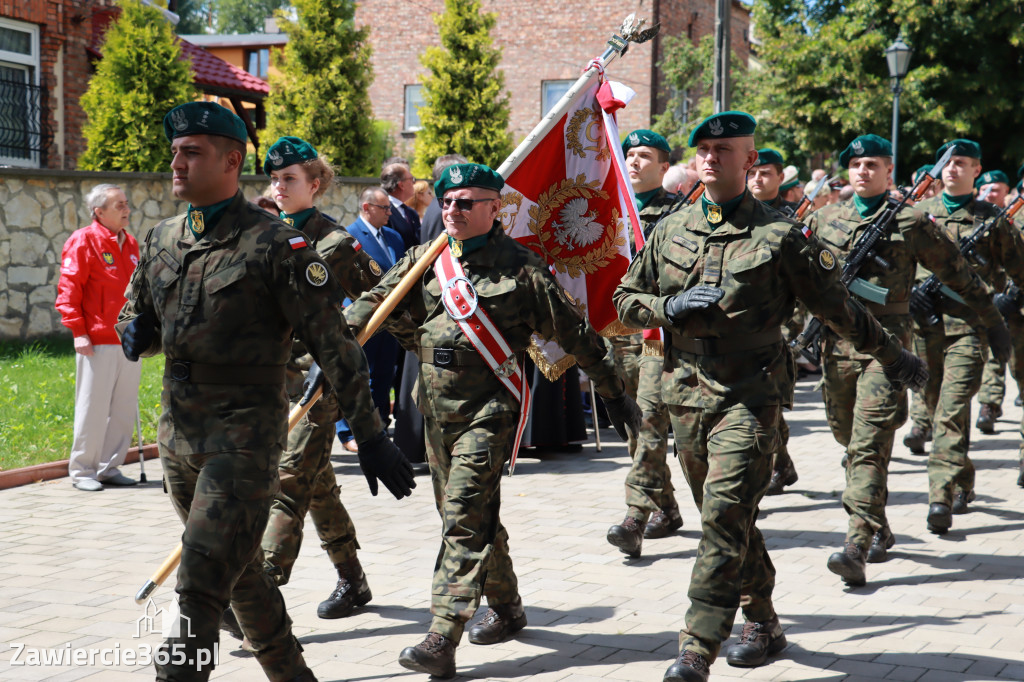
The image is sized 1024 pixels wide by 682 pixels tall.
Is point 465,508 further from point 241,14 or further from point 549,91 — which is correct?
point 241,14

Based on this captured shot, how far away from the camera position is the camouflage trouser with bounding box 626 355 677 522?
693 cm

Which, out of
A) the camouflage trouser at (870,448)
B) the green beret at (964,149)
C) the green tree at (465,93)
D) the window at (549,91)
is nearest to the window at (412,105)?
the window at (549,91)

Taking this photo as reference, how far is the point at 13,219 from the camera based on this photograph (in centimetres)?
1371

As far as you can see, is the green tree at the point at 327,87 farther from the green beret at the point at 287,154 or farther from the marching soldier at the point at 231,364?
the marching soldier at the point at 231,364

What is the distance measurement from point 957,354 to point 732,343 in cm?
426

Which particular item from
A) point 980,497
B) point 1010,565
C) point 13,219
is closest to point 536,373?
point 980,497

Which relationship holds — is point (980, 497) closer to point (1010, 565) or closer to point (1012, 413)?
point (1010, 565)

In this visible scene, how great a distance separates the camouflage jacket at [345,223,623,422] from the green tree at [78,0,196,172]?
1195 cm

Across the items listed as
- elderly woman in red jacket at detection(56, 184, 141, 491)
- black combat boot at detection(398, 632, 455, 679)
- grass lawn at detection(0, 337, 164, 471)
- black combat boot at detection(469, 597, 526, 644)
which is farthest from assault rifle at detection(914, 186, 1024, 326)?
grass lawn at detection(0, 337, 164, 471)

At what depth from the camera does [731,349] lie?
4.71 meters

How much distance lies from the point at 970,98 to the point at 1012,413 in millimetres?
15646

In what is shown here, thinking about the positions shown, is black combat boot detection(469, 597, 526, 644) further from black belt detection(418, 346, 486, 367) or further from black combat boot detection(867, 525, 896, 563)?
black combat boot detection(867, 525, 896, 563)

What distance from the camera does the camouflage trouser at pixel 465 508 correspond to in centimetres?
473

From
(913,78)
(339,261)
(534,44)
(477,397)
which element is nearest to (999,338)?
(477,397)
